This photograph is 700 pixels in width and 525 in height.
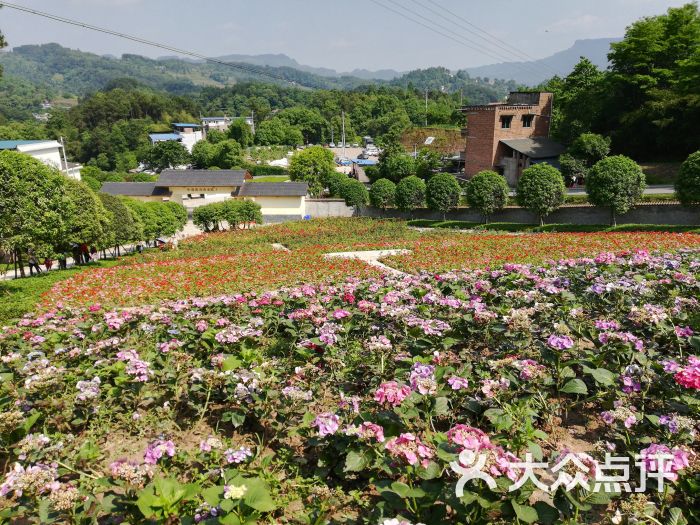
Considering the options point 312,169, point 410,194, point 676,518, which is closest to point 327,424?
point 676,518

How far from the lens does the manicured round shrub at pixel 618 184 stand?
2930cm

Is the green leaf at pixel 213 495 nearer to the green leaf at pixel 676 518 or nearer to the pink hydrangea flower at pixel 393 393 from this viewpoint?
the pink hydrangea flower at pixel 393 393

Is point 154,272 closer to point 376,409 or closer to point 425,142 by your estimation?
point 376,409

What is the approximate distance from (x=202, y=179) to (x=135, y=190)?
8.24 metres

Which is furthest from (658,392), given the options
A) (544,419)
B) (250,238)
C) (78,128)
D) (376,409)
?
(78,128)

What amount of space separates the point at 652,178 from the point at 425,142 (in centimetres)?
4585

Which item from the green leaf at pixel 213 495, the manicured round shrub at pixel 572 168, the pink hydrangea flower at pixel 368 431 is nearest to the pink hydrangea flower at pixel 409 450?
the pink hydrangea flower at pixel 368 431

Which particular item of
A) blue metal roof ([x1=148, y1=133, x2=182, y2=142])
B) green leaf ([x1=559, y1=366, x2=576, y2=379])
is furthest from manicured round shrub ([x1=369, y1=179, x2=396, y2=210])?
blue metal roof ([x1=148, y1=133, x2=182, y2=142])

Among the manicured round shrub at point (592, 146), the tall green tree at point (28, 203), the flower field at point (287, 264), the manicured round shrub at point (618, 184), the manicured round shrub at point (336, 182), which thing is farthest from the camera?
the manicured round shrub at point (336, 182)

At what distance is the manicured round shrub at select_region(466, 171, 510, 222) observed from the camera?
35.2 m

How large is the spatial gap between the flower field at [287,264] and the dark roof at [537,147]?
2691 cm

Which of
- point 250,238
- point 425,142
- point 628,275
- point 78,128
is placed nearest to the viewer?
point 628,275

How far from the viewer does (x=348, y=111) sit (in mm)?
151375

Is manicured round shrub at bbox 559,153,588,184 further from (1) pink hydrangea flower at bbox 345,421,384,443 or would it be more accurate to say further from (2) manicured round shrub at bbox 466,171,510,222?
(1) pink hydrangea flower at bbox 345,421,384,443
